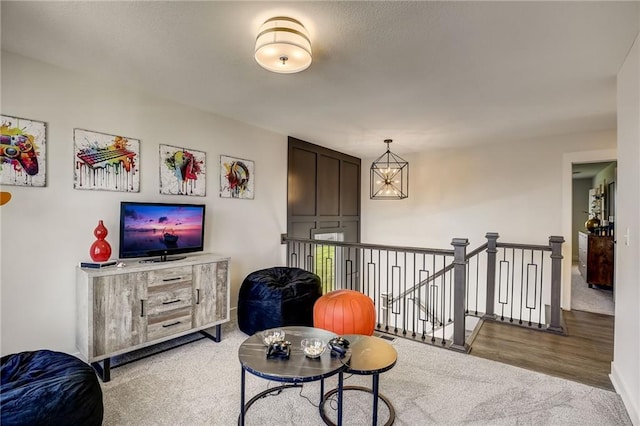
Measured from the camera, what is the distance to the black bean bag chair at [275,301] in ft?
10.1

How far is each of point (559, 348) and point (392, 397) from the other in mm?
2045

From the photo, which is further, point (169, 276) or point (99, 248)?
→ point (169, 276)

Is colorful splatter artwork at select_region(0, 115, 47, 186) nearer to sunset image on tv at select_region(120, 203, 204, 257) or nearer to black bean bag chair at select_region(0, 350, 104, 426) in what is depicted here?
sunset image on tv at select_region(120, 203, 204, 257)

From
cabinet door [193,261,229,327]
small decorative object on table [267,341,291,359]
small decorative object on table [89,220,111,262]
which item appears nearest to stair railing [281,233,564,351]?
cabinet door [193,261,229,327]

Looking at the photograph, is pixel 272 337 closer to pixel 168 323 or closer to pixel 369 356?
pixel 369 356

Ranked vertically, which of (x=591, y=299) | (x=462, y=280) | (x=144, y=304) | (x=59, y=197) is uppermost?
(x=59, y=197)

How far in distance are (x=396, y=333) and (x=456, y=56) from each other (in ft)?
9.02

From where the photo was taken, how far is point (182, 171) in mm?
3406

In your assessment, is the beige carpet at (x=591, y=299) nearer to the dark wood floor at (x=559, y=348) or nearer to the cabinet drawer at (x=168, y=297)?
the dark wood floor at (x=559, y=348)

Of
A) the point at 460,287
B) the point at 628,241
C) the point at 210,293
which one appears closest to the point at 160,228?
the point at 210,293

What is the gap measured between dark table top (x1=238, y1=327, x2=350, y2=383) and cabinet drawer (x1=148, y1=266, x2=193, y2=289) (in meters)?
1.21

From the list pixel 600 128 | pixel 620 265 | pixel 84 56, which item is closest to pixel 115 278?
pixel 84 56

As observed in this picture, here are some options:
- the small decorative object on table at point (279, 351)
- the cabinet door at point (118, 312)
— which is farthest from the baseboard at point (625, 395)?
the cabinet door at point (118, 312)

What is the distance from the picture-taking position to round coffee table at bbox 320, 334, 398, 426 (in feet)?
5.80
